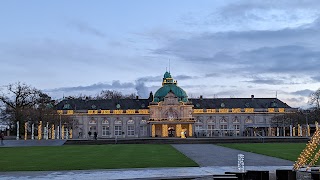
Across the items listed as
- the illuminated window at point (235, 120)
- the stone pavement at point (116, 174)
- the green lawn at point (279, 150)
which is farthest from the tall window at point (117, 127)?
the stone pavement at point (116, 174)

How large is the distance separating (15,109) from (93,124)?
53576 millimetres

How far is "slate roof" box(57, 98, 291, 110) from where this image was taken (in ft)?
515

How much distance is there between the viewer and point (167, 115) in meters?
153

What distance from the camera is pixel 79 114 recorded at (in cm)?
15512

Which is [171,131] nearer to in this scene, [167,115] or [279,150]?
[167,115]

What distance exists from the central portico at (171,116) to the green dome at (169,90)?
56 cm

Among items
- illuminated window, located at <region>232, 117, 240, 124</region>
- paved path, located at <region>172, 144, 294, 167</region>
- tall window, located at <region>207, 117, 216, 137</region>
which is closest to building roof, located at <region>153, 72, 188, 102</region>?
tall window, located at <region>207, 117, 216, 137</region>

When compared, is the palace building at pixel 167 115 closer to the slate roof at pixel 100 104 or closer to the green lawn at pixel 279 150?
the slate roof at pixel 100 104

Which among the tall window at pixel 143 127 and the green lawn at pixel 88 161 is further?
the tall window at pixel 143 127

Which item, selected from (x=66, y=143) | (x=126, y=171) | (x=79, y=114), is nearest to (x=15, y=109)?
(x=66, y=143)

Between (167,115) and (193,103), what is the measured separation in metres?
11.6

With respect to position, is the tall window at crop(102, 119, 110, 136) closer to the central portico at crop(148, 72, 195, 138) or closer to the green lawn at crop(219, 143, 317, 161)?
the central portico at crop(148, 72, 195, 138)

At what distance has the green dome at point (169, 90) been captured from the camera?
15675 centimetres

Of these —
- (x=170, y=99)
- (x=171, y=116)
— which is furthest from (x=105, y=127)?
(x=170, y=99)
